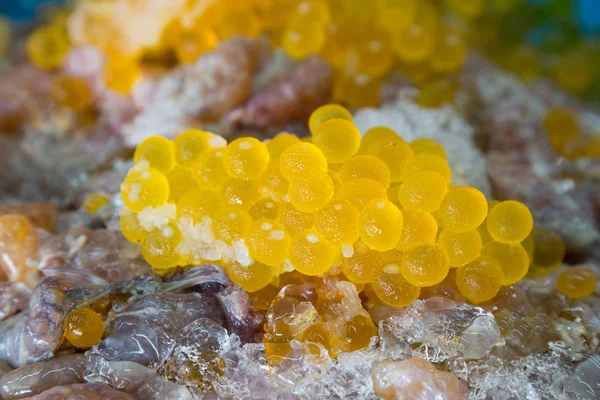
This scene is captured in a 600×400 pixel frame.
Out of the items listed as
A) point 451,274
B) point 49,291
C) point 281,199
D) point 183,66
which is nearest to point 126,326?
point 49,291

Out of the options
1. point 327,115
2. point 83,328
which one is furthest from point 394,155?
point 83,328

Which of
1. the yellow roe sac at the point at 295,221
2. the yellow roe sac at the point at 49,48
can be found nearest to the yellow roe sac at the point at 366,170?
the yellow roe sac at the point at 295,221

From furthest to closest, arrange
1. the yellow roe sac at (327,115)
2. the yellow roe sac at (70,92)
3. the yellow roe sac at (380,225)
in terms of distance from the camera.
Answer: the yellow roe sac at (70,92)
the yellow roe sac at (327,115)
the yellow roe sac at (380,225)

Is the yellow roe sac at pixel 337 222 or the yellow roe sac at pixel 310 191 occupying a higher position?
the yellow roe sac at pixel 310 191

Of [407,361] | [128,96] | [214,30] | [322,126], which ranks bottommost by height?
[407,361]

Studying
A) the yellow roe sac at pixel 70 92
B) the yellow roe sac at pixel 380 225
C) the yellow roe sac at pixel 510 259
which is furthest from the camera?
the yellow roe sac at pixel 70 92

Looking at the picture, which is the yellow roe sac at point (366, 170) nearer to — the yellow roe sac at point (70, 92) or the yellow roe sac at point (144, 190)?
the yellow roe sac at point (144, 190)

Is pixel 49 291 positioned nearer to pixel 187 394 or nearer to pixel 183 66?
pixel 187 394

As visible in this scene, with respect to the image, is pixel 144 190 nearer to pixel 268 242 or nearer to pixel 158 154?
pixel 158 154

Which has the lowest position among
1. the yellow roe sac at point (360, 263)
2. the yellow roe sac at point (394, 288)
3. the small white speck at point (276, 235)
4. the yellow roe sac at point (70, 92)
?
the yellow roe sac at point (394, 288)

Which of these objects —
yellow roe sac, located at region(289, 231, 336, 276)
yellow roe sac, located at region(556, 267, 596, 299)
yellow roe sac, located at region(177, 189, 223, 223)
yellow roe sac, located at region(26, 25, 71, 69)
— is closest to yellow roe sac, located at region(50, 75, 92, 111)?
yellow roe sac, located at region(26, 25, 71, 69)
